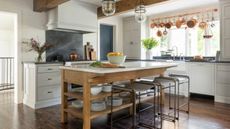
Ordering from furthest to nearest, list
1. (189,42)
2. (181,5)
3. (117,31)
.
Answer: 1. (117,31)
2. (189,42)
3. (181,5)

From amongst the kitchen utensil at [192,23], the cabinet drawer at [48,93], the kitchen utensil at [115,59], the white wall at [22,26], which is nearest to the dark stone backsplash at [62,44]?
the white wall at [22,26]

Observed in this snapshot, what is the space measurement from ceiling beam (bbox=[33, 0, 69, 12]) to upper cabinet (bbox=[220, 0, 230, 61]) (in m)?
3.51

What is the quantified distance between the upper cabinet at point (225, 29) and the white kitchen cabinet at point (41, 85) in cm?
377

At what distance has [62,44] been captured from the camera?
477cm

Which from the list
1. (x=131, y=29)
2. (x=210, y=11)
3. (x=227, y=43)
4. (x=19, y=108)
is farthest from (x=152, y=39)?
(x=19, y=108)

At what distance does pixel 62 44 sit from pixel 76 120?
2344 mm

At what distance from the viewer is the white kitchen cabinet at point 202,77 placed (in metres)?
4.35

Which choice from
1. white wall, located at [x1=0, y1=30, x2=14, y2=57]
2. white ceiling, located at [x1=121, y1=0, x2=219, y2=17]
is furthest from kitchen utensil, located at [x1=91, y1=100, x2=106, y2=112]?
white wall, located at [x1=0, y1=30, x2=14, y2=57]

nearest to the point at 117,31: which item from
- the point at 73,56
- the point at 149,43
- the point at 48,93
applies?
the point at 149,43

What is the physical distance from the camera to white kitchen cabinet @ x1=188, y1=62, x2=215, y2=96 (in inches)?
171

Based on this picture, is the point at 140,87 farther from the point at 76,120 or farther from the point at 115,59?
the point at 76,120

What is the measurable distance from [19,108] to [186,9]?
191 inches

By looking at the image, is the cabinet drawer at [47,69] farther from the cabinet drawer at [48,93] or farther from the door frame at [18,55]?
the door frame at [18,55]

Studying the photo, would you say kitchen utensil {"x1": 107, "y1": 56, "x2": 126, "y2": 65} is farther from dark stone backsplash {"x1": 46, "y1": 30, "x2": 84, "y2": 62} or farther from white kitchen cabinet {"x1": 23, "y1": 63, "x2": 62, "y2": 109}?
dark stone backsplash {"x1": 46, "y1": 30, "x2": 84, "y2": 62}
